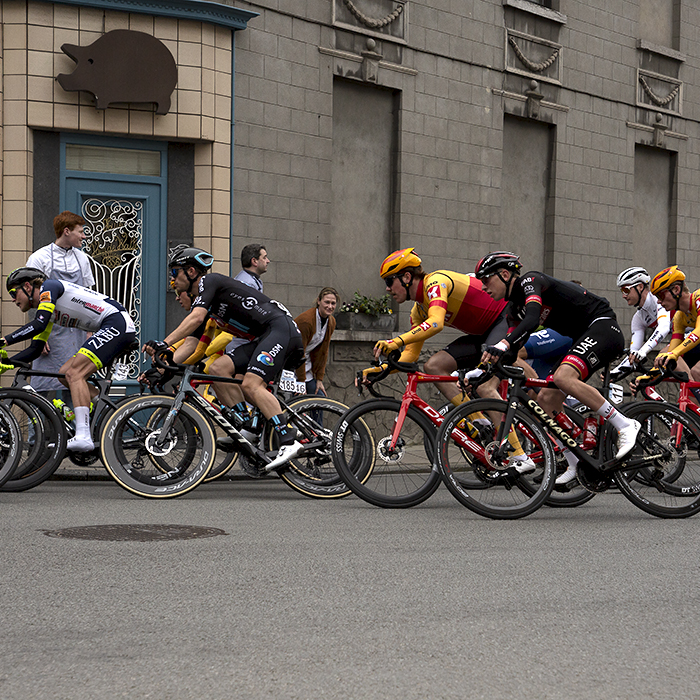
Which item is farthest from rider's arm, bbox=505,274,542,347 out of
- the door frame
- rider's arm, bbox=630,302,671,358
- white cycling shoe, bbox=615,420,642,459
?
the door frame

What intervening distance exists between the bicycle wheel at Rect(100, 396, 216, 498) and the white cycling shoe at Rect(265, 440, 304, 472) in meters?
0.49

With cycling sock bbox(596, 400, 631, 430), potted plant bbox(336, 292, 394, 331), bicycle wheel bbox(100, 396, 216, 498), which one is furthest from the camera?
potted plant bbox(336, 292, 394, 331)

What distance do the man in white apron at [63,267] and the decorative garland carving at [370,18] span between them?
5.75 metres

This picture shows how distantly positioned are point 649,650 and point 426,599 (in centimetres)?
112

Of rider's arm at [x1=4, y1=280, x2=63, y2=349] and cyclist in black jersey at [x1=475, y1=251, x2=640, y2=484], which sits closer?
cyclist in black jersey at [x1=475, y1=251, x2=640, y2=484]

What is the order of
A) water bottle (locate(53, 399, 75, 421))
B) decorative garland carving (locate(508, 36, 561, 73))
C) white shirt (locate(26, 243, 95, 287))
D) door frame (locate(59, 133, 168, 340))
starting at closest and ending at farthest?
1. water bottle (locate(53, 399, 75, 421))
2. white shirt (locate(26, 243, 95, 287))
3. door frame (locate(59, 133, 168, 340))
4. decorative garland carving (locate(508, 36, 561, 73))

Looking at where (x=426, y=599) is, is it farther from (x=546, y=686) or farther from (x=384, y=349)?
(x=384, y=349)

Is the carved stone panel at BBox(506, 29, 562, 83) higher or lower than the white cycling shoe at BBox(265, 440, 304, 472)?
higher

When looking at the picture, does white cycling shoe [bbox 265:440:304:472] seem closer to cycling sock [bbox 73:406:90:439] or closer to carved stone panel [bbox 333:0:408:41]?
cycling sock [bbox 73:406:90:439]

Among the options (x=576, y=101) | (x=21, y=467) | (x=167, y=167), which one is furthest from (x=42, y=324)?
(x=576, y=101)

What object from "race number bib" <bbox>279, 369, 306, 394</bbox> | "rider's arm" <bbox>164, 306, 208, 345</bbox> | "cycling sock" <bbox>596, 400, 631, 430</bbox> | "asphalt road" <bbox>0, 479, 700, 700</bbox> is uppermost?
"rider's arm" <bbox>164, 306, 208, 345</bbox>

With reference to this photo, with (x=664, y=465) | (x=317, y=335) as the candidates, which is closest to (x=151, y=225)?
(x=317, y=335)

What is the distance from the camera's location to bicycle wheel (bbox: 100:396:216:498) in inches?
328

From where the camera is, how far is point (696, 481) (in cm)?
802
